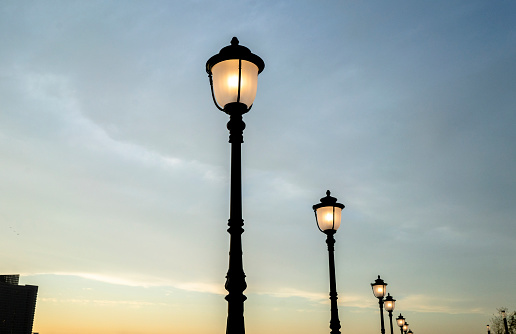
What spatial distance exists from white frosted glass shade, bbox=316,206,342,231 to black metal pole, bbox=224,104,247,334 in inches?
263

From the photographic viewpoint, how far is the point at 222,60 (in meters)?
6.49

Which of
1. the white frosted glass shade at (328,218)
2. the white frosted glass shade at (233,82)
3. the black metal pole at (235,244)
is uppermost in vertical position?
the white frosted glass shade at (233,82)

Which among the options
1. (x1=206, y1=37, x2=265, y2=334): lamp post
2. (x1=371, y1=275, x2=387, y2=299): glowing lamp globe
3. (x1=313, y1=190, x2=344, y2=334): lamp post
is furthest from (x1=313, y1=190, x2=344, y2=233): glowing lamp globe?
(x1=371, y1=275, x2=387, y2=299): glowing lamp globe

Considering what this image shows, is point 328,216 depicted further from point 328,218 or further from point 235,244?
point 235,244

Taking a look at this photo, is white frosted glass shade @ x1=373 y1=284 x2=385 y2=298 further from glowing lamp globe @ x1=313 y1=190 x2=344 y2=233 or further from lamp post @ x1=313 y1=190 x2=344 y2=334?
glowing lamp globe @ x1=313 y1=190 x2=344 y2=233

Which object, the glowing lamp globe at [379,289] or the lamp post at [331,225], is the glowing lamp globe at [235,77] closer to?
the lamp post at [331,225]

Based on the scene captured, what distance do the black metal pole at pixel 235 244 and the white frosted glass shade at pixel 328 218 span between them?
6688 millimetres

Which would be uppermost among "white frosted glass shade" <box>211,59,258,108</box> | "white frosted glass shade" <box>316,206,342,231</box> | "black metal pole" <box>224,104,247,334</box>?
"white frosted glass shade" <box>211,59,258,108</box>

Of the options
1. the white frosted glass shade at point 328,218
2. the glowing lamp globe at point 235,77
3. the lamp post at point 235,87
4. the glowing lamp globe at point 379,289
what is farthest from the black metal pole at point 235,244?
the glowing lamp globe at point 379,289

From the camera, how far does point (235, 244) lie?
569 centimetres

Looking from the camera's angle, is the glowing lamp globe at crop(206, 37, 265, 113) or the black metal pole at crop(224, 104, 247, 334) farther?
the glowing lamp globe at crop(206, 37, 265, 113)

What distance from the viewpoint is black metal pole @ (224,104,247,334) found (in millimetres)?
5266

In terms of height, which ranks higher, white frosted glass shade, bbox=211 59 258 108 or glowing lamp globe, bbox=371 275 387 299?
white frosted glass shade, bbox=211 59 258 108

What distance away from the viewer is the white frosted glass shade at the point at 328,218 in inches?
495
